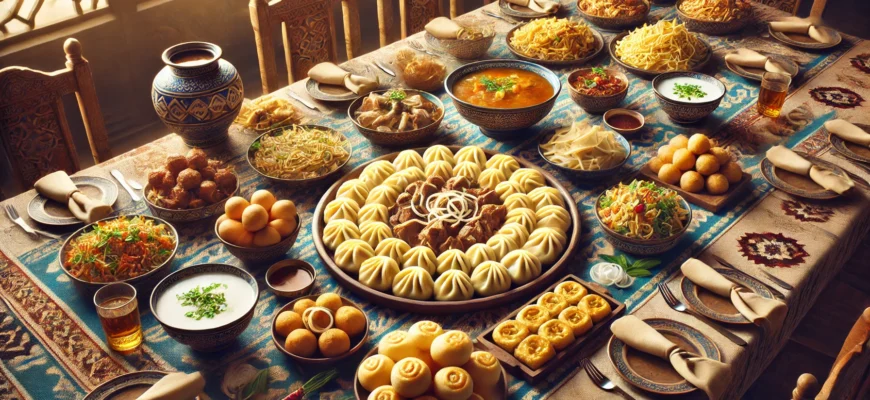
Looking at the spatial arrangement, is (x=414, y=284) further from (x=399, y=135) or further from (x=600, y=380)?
(x=399, y=135)

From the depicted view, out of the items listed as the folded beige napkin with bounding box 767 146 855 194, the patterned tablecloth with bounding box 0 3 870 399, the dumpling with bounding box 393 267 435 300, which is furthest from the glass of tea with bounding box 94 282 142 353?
the folded beige napkin with bounding box 767 146 855 194

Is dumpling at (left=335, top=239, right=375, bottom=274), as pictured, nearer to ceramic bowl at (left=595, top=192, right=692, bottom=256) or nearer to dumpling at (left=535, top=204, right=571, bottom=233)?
dumpling at (left=535, top=204, right=571, bottom=233)

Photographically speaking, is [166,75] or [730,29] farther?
[730,29]

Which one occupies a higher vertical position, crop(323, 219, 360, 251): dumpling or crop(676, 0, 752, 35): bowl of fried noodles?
crop(676, 0, 752, 35): bowl of fried noodles

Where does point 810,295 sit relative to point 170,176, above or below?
below

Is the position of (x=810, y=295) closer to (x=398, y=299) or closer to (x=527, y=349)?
(x=527, y=349)

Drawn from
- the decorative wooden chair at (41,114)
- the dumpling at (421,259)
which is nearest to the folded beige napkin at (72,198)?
the decorative wooden chair at (41,114)

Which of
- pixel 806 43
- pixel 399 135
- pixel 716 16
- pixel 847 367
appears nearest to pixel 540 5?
pixel 716 16

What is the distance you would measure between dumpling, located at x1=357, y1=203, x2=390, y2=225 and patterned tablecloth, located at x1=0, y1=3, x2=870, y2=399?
0.77 feet

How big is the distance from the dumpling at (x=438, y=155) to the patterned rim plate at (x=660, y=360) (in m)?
1.15

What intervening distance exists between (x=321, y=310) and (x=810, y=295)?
1.96 metres

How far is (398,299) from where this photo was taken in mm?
2412

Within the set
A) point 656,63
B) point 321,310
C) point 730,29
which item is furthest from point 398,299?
point 730,29

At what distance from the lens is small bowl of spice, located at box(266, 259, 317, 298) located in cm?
247
